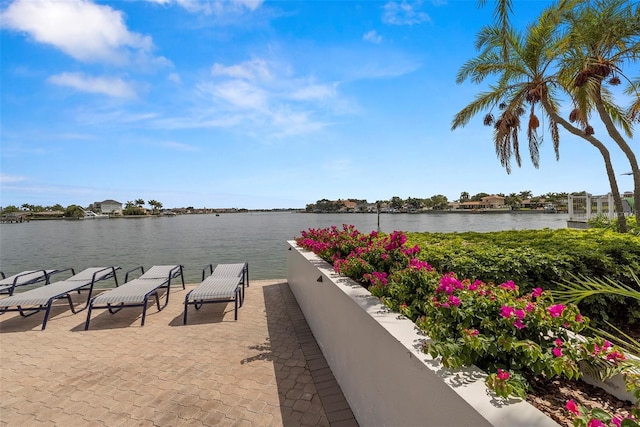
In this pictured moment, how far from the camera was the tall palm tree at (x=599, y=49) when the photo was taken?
24.5 feet

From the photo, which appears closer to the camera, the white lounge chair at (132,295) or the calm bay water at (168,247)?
the white lounge chair at (132,295)

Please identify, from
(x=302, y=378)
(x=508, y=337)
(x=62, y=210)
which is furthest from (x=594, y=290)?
(x=62, y=210)

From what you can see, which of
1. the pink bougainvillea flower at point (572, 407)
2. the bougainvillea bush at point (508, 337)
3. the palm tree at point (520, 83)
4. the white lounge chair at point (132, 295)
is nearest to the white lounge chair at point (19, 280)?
the white lounge chair at point (132, 295)

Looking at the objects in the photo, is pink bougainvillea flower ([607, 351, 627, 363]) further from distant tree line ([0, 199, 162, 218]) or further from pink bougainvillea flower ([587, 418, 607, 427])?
distant tree line ([0, 199, 162, 218])

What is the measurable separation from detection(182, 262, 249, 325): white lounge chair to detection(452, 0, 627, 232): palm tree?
9.41 metres

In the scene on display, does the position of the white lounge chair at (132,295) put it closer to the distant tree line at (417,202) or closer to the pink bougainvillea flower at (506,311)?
the pink bougainvillea flower at (506,311)

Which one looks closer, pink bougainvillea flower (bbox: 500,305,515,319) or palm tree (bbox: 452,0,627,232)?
pink bougainvillea flower (bbox: 500,305,515,319)

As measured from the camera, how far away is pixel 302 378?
11.0 feet

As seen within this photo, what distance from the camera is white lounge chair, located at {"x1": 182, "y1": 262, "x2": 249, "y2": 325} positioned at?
5123 millimetres

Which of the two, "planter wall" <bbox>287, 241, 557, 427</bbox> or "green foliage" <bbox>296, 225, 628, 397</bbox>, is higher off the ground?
"green foliage" <bbox>296, 225, 628, 397</bbox>

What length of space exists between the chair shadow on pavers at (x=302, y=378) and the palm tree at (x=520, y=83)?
9231 millimetres

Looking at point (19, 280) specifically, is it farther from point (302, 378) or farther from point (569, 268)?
point (569, 268)

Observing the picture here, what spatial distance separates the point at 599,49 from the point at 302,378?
11.7 metres

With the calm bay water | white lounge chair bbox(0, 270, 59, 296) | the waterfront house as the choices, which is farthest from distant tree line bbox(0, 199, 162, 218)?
white lounge chair bbox(0, 270, 59, 296)
